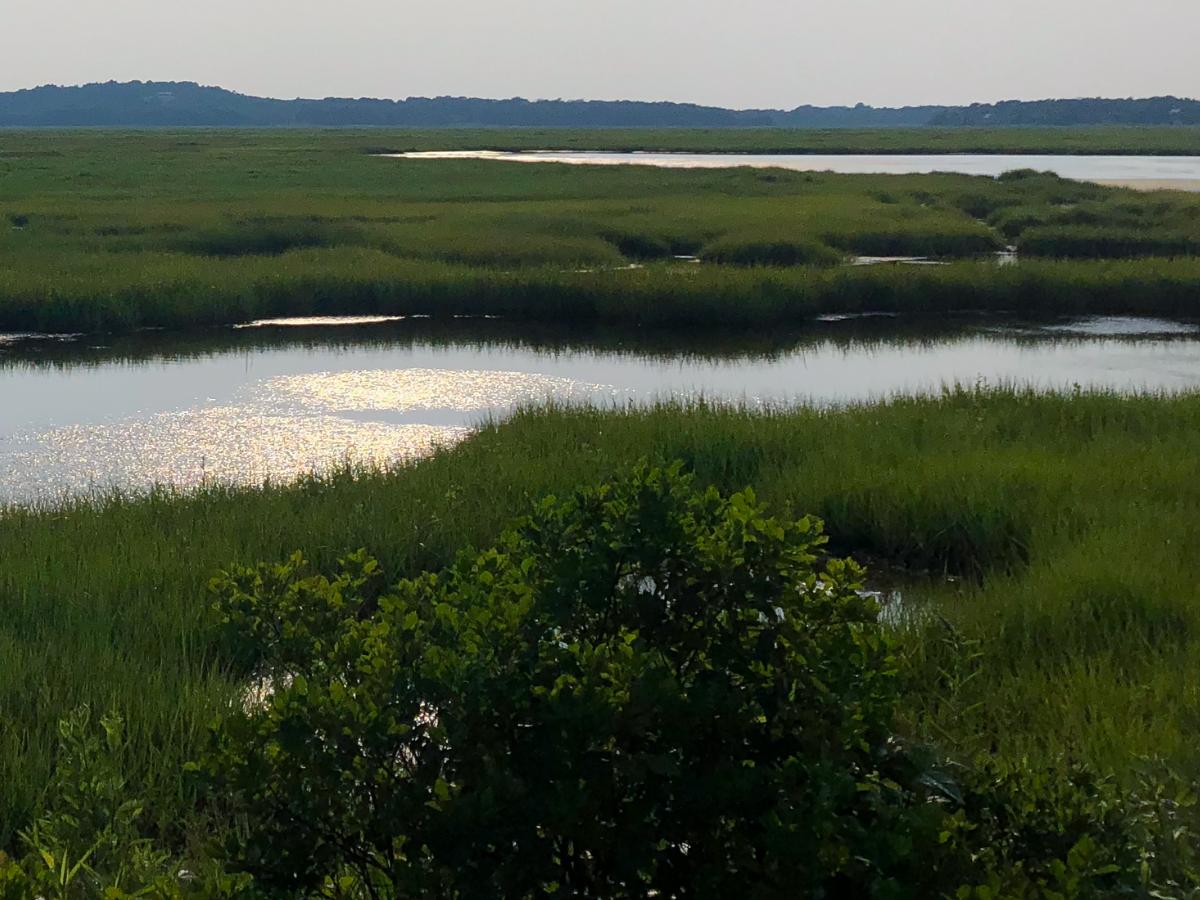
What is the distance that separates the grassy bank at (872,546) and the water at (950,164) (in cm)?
4017

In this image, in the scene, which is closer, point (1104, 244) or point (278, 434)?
point (278, 434)

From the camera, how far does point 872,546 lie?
26.5ft

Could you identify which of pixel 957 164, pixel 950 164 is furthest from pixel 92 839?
pixel 950 164

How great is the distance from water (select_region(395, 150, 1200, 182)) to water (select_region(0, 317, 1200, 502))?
32.0 m

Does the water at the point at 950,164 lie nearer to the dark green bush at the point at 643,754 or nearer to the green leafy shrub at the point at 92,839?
the green leafy shrub at the point at 92,839

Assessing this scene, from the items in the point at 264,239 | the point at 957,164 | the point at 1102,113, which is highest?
the point at 1102,113

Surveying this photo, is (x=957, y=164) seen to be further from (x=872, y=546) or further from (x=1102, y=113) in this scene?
(x=1102, y=113)

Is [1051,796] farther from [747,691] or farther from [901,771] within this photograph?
[747,691]

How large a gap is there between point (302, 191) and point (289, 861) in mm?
38412

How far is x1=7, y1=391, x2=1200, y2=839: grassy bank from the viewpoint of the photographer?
4.89 metres

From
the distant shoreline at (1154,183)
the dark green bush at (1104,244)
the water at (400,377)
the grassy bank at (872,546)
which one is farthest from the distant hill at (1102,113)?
the grassy bank at (872,546)

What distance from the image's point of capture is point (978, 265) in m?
22.1

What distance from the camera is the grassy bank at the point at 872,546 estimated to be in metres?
4.89

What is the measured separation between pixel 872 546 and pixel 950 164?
6538 centimetres
